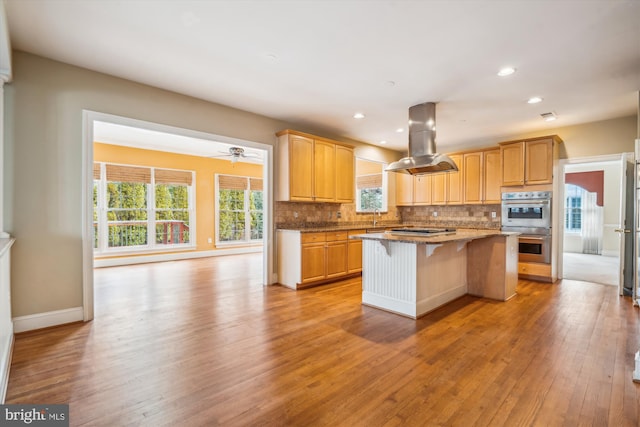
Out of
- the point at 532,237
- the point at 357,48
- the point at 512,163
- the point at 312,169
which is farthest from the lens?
the point at 512,163

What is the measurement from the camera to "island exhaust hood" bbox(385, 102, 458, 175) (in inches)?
161

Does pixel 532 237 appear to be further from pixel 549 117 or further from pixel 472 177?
pixel 549 117

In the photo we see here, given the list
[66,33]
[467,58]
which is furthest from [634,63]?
[66,33]

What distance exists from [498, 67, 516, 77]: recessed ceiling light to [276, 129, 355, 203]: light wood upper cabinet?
2.79 metres

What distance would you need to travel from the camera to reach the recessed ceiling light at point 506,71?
3.18 m

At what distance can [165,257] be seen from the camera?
7.33 metres

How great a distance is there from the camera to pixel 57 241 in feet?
10.2

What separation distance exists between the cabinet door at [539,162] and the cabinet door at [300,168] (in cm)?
378

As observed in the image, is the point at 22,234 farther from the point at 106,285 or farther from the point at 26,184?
the point at 106,285

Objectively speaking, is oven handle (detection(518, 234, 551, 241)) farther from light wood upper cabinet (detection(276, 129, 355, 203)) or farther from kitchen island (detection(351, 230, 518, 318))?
light wood upper cabinet (detection(276, 129, 355, 203))

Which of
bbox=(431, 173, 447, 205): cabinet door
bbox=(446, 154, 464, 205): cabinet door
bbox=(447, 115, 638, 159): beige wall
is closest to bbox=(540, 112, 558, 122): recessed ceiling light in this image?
bbox=(447, 115, 638, 159): beige wall

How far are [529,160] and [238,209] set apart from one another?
278 inches

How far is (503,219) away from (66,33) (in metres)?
6.60

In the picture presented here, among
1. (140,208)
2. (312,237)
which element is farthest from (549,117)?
(140,208)
